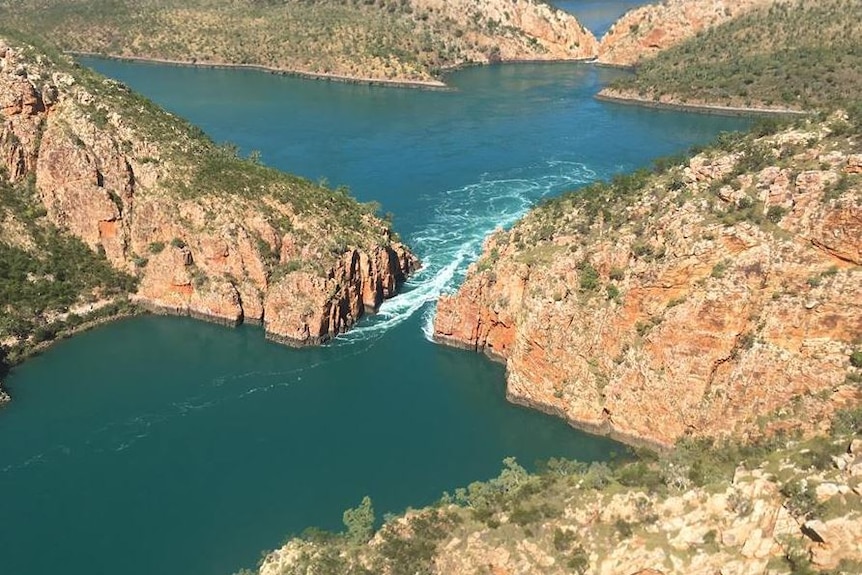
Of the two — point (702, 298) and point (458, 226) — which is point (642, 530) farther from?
point (458, 226)

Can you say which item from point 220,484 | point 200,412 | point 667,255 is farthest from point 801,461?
point 200,412

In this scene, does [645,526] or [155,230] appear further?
[155,230]

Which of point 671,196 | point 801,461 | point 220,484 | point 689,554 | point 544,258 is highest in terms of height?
point 671,196

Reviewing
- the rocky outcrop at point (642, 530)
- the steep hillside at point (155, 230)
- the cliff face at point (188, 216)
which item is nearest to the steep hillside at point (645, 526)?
the rocky outcrop at point (642, 530)

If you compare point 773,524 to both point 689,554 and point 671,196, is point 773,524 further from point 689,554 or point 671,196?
point 671,196

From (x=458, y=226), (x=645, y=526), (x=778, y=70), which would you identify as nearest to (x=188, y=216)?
(x=458, y=226)

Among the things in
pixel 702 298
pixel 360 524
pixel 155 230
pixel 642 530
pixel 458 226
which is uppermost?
pixel 702 298

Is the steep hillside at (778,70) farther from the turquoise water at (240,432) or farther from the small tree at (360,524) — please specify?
the small tree at (360,524)
